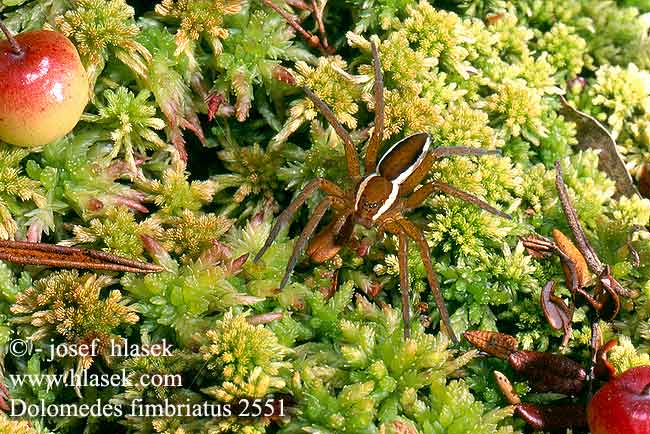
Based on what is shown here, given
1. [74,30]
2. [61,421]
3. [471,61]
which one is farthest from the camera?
[471,61]

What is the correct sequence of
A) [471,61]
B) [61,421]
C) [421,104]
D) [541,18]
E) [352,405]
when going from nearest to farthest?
[352,405] → [61,421] → [421,104] → [471,61] → [541,18]

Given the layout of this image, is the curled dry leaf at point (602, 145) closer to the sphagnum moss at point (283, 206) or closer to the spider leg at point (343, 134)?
the sphagnum moss at point (283, 206)

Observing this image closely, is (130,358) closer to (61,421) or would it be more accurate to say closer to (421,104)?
(61,421)

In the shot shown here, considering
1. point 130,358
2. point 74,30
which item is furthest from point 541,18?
point 130,358

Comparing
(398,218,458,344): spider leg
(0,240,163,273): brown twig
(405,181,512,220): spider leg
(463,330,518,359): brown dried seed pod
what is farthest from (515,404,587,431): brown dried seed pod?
(0,240,163,273): brown twig

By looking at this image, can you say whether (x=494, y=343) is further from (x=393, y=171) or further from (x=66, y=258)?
(x=66, y=258)
